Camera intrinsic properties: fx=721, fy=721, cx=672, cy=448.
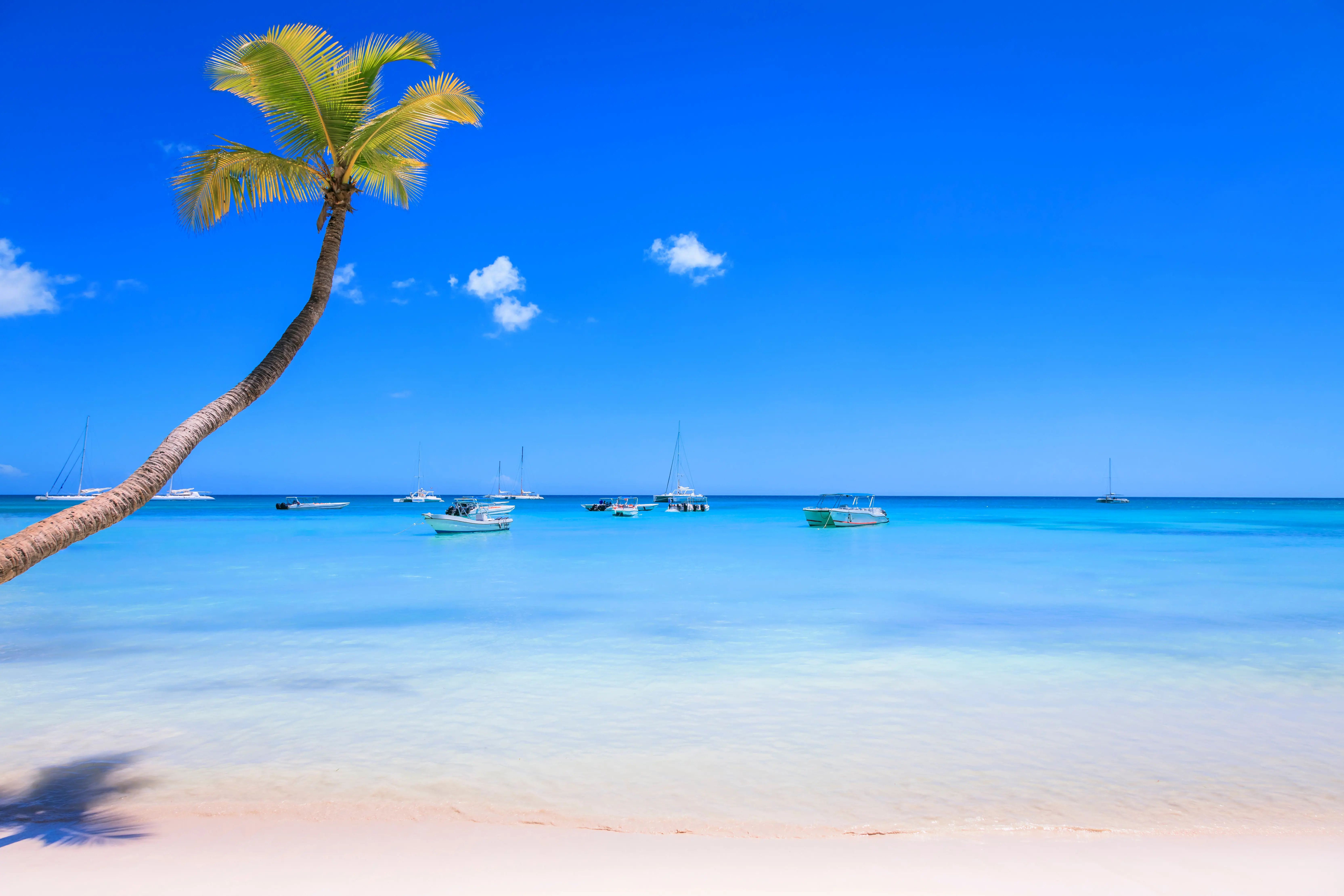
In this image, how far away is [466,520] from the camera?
41969mm

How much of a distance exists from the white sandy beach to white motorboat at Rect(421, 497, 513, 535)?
37.0m

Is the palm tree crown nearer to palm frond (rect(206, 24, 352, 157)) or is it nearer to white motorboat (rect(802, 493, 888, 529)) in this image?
palm frond (rect(206, 24, 352, 157))

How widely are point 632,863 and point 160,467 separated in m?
4.11

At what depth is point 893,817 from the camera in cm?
536

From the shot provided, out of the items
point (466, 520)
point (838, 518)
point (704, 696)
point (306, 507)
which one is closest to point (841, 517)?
point (838, 518)

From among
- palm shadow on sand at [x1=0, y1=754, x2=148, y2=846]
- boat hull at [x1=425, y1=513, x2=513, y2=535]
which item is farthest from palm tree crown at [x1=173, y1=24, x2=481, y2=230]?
boat hull at [x1=425, y1=513, x2=513, y2=535]

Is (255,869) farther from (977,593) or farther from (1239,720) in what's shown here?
(977,593)

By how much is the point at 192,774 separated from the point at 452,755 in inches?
84.6

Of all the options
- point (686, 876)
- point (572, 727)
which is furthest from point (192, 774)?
point (686, 876)

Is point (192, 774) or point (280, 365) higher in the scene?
point (280, 365)

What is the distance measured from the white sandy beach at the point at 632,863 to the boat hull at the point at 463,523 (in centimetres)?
3694

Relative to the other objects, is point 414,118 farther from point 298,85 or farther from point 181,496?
point 181,496

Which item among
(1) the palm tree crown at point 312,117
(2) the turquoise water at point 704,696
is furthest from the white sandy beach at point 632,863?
(1) the palm tree crown at point 312,117

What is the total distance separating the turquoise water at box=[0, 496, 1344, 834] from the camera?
5.75 m
